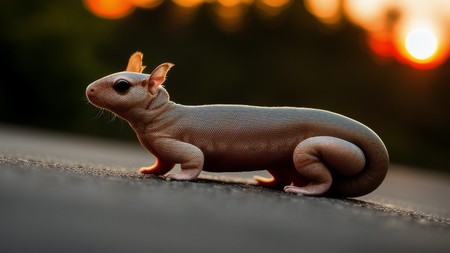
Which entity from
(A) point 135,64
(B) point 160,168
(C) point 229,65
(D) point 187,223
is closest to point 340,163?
(B) point 160,168

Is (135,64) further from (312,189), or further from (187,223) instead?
(187,223)

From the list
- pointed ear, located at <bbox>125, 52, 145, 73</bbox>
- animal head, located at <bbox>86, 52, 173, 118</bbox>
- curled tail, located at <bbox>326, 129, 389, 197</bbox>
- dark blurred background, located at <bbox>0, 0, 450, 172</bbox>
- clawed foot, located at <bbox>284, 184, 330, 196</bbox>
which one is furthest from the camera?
dark blurred background, located at <bbox>0, 0, 450, 172</bbox>

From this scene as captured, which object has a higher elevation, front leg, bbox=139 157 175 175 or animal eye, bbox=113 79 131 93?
animal eye, bbox=113 79 131 93

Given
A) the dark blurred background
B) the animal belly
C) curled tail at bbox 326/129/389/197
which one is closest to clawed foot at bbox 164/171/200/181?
the animal belly

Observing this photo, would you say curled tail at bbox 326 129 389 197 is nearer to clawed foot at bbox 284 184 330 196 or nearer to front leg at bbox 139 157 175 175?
clawed foot at bbox 284 184 330 196

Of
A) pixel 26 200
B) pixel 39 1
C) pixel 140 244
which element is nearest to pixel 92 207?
pixel 26 200

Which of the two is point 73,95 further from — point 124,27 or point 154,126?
point 154,126
